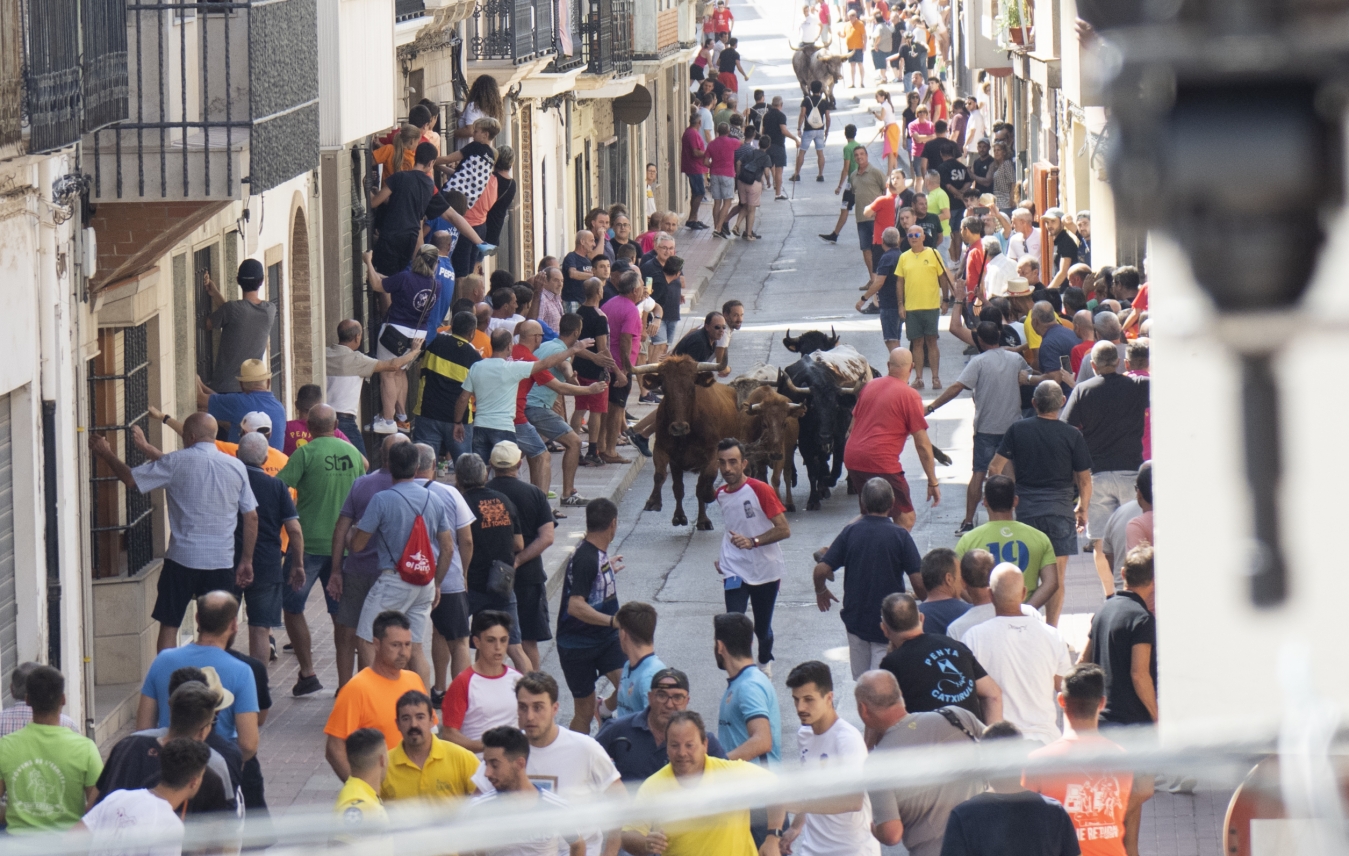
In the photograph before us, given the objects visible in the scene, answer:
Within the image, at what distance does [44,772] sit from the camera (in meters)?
7.85

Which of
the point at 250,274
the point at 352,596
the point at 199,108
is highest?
the point at 199,108

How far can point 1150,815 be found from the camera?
10594 mm

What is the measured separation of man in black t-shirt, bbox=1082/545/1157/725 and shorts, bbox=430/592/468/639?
13.1 feet

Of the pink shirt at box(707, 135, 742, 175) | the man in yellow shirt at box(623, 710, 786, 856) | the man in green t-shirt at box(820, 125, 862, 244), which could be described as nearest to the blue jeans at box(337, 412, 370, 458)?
the man in yellow shirt at box(623, 710, 786, 856)

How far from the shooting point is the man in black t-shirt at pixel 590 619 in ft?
36.6

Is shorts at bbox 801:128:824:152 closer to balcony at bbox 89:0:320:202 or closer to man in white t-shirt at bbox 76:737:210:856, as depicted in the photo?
balcony at bbox 89:0:320:202

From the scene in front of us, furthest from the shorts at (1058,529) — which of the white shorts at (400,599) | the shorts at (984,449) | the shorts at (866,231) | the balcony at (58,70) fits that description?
the shorts at (866,231)

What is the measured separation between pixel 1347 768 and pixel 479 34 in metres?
24.3

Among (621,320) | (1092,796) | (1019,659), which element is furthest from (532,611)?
(621,320)

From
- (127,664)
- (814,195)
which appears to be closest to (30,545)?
(127,664)

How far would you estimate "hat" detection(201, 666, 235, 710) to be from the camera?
853 centimetres

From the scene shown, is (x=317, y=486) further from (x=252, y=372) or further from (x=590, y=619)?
(x=590, y=619)

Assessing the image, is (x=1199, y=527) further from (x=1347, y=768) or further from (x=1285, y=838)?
(x=1285, y=838)

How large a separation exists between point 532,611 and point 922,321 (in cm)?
1110
